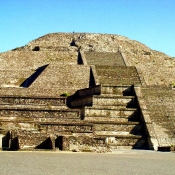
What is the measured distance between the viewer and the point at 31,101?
91.7ft

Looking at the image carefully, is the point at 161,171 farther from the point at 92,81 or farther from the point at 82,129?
the point at 92,81

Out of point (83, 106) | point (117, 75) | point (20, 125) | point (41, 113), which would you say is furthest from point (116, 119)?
point (117, 75)

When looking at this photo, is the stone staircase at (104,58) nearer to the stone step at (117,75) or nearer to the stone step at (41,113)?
the stone step at (117,75)

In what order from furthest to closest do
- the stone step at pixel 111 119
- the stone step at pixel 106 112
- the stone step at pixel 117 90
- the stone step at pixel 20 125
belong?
the stone step at pixel 117 90 < the stone step at pixel 106 112 < the stone step at pixel 111 119 < the stone step at pixel 20 125

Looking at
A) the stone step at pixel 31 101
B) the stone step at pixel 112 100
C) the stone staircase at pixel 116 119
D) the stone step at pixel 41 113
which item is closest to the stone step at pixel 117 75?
the stone staircase at pixel 116 119

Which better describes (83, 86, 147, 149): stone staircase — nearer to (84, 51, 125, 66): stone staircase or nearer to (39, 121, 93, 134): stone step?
(39, 121, 93, 134): stone step

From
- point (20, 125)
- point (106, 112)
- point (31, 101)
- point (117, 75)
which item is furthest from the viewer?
point (117, 75)

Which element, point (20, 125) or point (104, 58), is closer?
point (20, 125)

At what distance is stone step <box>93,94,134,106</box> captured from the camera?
28000 millimetres

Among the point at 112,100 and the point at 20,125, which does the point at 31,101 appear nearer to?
the point at 20,125

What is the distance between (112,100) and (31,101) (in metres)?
5.05

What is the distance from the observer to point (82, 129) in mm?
24328

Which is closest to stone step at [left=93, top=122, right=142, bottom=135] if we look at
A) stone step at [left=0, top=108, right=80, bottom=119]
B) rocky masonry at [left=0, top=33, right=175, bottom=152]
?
rocky masonry at [left=0, top=33, right=175, bottom=152]

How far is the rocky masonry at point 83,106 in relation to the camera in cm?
2131
